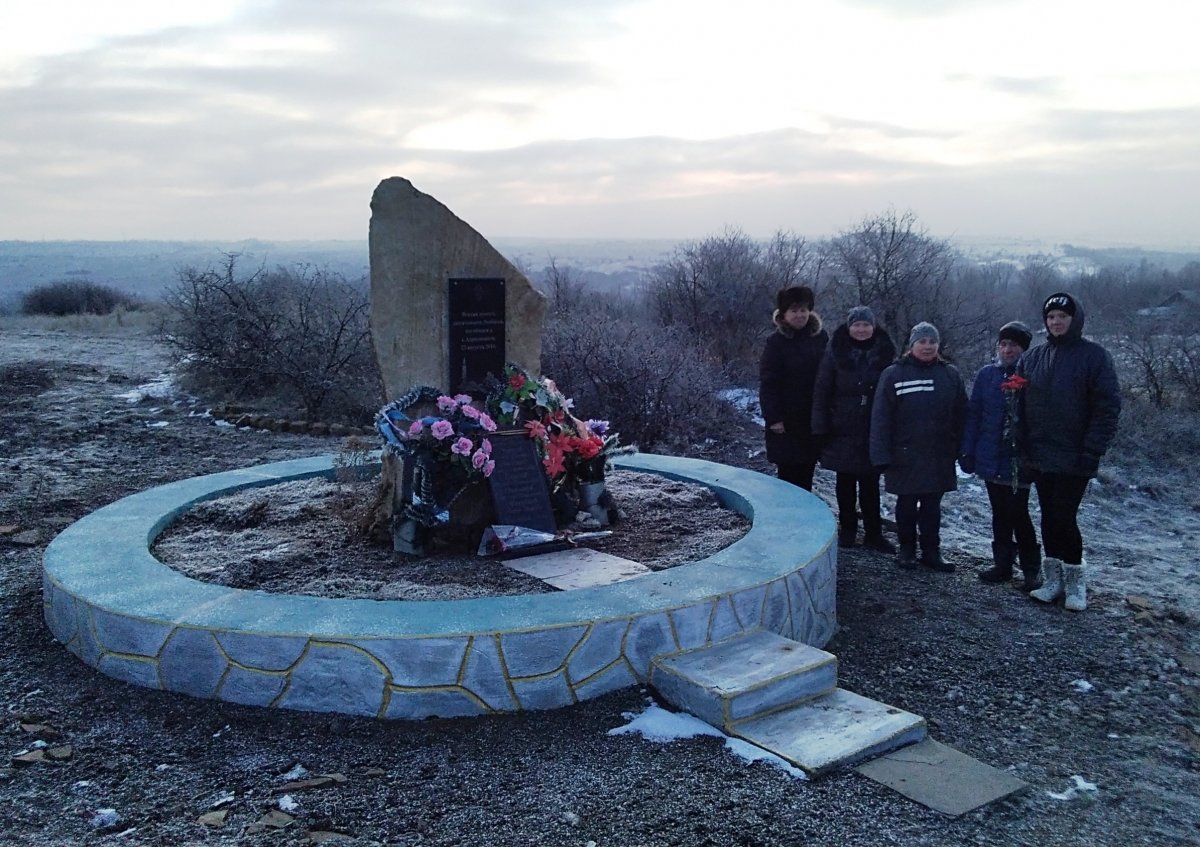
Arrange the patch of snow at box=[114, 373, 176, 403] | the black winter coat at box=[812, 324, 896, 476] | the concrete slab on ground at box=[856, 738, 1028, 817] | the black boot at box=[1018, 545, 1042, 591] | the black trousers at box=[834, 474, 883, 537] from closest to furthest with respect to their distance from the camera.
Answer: the concrete slab on ground at box=[856, 738, 1028, 817]
the black boot at box=[1018, 545, 1042, 591]
the black winter coat at box=[812, 324, 896, 476]
the black trousers at box=[834, 474, 883, 537]
the patch of snow at box=[114, 373, 176, 403]

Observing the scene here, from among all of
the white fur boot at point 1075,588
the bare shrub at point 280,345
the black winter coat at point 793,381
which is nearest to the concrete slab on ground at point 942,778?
the white fur boot at point 1075,588

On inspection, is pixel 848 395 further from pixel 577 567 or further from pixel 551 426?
pixel 577 567

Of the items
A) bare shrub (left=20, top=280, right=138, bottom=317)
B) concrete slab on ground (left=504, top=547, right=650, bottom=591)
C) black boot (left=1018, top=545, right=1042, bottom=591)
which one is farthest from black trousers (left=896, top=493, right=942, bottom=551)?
bare shrub (left=20, top=280, right=138, bottom=317)

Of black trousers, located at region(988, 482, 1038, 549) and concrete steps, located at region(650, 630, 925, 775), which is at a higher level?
black trousers, located at region(988, 482, 1038, 549)

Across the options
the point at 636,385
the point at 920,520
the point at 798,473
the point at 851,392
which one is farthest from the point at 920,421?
the point at 636,385

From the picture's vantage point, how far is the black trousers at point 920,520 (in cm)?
598

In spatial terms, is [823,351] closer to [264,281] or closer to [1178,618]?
[1178,618]

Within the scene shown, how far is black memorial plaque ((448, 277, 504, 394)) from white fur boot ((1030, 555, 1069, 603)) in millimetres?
3213

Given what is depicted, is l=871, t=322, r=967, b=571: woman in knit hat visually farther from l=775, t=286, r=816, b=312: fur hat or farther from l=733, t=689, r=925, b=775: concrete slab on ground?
l=733, t=689, r=925, b=775: concrete slab on ground

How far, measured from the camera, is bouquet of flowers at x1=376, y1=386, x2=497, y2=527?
521 cm

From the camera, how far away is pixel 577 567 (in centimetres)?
498

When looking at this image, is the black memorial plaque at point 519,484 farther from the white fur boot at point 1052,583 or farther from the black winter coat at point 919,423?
the white fur boot at point 1052,583

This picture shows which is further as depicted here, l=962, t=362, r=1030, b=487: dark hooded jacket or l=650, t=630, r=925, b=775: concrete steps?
l=962, t=362, r=1030, b=487: dark hooded jacket

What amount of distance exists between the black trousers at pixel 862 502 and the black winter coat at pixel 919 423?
0.48 meters
